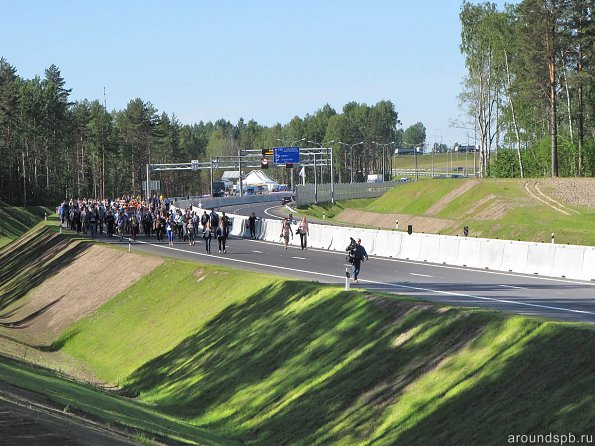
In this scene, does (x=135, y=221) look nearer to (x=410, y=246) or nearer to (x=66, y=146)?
(x=410, y=246)

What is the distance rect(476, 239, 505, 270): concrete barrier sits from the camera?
129 ft

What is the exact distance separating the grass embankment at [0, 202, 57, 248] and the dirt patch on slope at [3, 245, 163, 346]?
1805 inches

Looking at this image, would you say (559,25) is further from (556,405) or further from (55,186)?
(55,186)

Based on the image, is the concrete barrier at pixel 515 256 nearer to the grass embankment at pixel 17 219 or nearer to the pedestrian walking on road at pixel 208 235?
the pedestrian walking on road at pixel 208 235

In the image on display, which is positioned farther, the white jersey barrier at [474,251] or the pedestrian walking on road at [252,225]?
the pedestrian walking on road at [252,225]

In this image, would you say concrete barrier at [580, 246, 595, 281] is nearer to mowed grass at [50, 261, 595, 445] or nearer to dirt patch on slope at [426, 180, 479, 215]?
mowed grass at [50, 261, 595, 445]

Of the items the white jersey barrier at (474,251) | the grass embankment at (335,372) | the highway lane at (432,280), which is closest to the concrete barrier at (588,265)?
the white jersey barrier at (474,251)

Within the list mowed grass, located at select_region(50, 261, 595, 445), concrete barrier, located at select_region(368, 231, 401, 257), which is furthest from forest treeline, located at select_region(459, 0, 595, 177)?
mowed grass, located at select_region(50, 261, 595, 445)

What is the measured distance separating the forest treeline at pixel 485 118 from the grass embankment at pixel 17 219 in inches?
224

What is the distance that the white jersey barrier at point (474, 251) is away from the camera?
35.4 metres

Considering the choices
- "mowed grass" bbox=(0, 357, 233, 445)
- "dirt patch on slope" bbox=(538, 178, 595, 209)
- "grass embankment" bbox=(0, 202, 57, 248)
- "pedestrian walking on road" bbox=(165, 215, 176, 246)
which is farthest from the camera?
"grass embankment" bbox=(0, 202, 57, 248)

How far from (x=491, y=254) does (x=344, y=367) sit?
58.9 ft

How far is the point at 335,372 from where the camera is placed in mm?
23047

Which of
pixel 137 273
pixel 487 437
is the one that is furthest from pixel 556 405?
pixel 137 273
